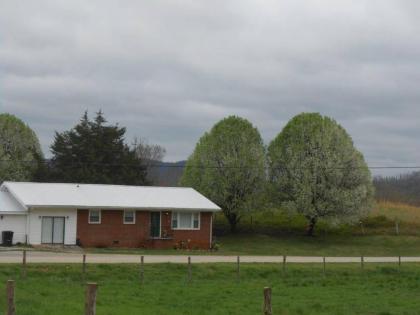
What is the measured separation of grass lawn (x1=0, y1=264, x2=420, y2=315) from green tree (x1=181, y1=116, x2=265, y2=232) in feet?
96.8

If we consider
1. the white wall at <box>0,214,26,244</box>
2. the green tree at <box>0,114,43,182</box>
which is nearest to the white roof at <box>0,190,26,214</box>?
the white wall at <box>0,214,26,244</box>

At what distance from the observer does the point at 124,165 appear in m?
79.8

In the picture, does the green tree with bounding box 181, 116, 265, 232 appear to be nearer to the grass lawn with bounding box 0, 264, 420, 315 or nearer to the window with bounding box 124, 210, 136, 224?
the window with bounding box 124, 210, 136, 224

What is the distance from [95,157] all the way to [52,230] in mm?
28356

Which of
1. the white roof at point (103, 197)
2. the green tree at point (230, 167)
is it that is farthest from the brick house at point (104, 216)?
the green tree at point (230, 167)

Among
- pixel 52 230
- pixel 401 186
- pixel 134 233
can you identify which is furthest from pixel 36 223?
pixel 401 186

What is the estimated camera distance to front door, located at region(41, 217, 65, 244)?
172ft

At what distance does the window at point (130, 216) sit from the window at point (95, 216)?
2193mm

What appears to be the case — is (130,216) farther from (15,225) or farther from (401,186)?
(401,186)

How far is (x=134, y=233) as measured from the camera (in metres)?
55.9

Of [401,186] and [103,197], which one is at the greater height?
[401,186]

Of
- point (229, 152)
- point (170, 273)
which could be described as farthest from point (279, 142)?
point (170, 273)

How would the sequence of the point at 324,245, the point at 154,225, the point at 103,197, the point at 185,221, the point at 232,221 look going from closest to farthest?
the point at 103,197, the point at 154,225, the point at 185,221, the point at 324,245, the point at 232,221

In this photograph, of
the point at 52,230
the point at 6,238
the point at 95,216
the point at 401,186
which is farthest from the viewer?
the point at 401,186
